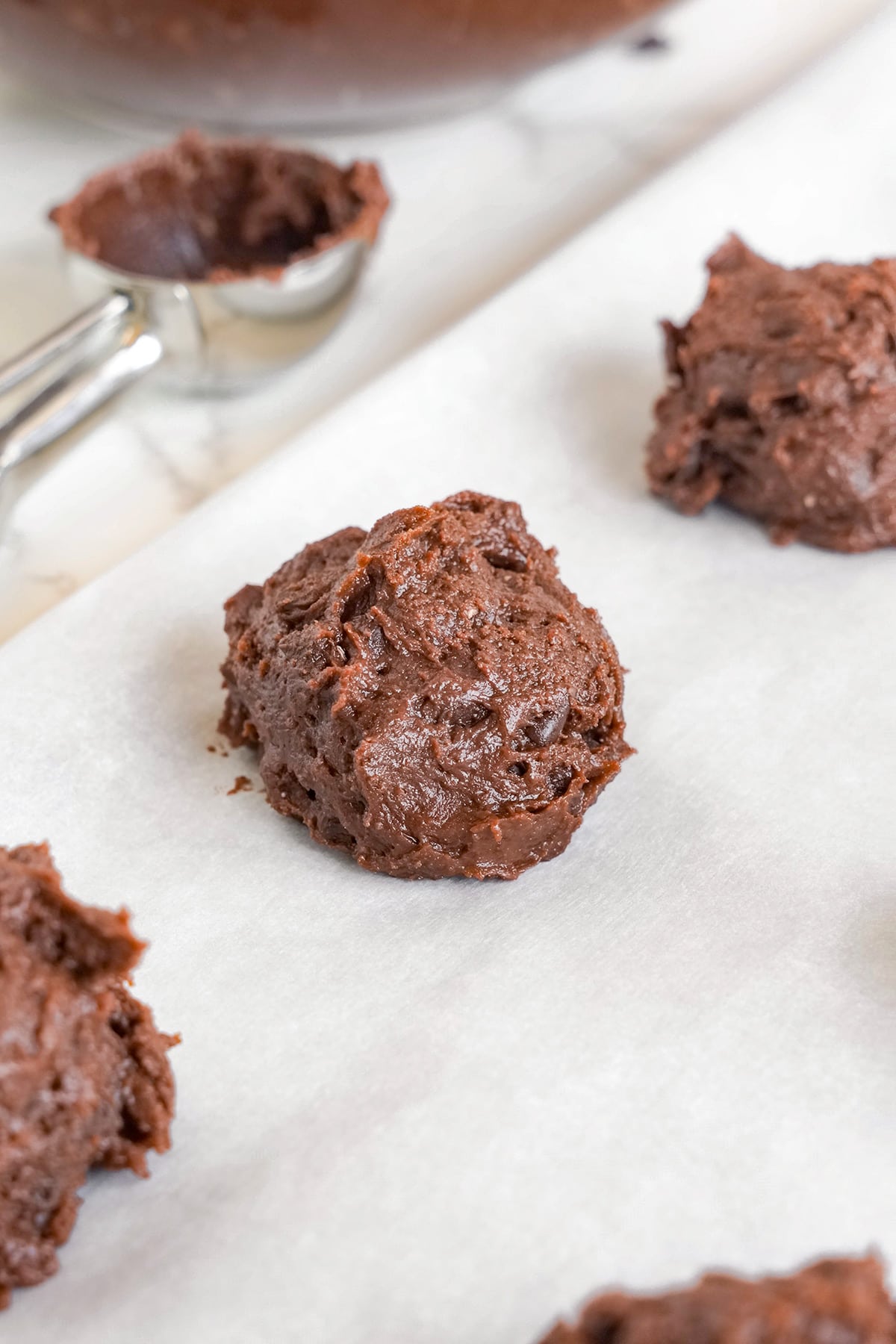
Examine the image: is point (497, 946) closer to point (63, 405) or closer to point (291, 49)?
point (63, 405)

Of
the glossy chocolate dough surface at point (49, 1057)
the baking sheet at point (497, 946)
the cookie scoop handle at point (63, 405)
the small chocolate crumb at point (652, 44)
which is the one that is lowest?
the baking sheet at point (497, 946)

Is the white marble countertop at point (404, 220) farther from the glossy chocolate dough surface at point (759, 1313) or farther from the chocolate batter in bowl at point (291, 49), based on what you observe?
the glossy chocolate dough surface at point (759, 1313)

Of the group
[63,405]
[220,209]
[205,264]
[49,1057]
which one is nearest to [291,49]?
[220,209]

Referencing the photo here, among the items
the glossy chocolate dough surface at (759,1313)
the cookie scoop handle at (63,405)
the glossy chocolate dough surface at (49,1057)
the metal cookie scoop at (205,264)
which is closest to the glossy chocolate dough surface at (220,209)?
the metal cookie scoop at (205,264)

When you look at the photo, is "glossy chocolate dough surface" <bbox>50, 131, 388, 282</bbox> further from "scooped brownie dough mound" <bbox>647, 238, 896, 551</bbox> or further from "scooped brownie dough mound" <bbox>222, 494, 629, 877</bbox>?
"scooped brownie dough mound" <bbox>222, 494, 629, 877</bbox>

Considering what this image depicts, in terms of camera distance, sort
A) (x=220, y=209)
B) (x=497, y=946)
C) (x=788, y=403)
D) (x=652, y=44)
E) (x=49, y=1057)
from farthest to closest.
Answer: (x=652, y=44), (x=220, y=209), (x=788, y=403), (x=497, y=946), (x=49, y=1057)

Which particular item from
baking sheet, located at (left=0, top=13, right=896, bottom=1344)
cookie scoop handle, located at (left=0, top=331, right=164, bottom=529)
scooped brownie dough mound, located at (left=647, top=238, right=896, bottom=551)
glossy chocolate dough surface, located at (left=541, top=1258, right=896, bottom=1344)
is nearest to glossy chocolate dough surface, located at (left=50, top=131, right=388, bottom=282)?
cookie scoop handle, located at (left=0, top=331, right=164, bottom=529)
